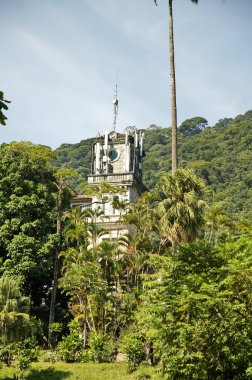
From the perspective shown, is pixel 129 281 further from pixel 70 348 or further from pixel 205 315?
pixel 205 315

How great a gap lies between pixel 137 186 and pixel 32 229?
1265 centimetres

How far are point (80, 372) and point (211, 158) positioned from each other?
9377cm

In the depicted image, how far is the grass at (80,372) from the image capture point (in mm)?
27234

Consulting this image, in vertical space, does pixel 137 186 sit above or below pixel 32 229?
above

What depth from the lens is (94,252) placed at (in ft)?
112

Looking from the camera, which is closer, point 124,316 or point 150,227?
point 124,316

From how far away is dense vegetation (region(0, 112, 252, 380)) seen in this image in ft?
67.3

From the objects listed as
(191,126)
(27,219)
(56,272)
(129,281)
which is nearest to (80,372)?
(129,281)

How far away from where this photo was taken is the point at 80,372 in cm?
2798

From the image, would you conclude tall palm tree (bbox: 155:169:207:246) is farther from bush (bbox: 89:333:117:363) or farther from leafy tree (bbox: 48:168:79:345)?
leafy tree (bbox: 48:168:79:345)

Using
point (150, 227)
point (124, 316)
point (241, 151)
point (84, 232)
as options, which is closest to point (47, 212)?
point (84, 232)

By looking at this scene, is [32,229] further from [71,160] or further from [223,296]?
[71,160]

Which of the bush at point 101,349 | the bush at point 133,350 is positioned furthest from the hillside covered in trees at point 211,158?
the bush at point 133,350

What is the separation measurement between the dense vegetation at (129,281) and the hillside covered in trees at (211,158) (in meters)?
37.9
